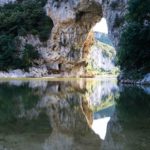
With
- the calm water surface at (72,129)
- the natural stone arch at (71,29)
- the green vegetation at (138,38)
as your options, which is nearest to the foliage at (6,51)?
the natural stone arch at (71,29)

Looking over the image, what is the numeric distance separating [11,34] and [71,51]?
10.0 metres

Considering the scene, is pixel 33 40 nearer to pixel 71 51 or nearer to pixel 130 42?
pixel 71 51

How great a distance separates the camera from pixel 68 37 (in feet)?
189

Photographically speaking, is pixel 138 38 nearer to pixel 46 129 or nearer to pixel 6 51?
pixel 46 129

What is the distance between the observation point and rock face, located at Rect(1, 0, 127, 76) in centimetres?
5200

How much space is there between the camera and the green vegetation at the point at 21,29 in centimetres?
5453

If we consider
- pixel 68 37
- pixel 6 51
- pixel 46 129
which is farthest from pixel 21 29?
pixel 46 129

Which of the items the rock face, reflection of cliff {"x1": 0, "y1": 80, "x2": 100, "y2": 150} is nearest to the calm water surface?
reflection of cliff {"x1": 0, "y1": 80, "x2": 100, "y2": 150}

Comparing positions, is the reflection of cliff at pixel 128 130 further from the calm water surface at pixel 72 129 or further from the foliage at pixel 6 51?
the foliage at pixel 6 51

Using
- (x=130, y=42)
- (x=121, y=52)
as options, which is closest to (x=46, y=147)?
(x=130, y=42)

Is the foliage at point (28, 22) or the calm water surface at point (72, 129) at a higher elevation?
the foliage at point (28, 22)

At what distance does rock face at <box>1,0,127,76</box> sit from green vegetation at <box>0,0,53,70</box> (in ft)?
4.18

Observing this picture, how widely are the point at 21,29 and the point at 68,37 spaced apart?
7585mm

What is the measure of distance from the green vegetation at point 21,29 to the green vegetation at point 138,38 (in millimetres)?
29786
